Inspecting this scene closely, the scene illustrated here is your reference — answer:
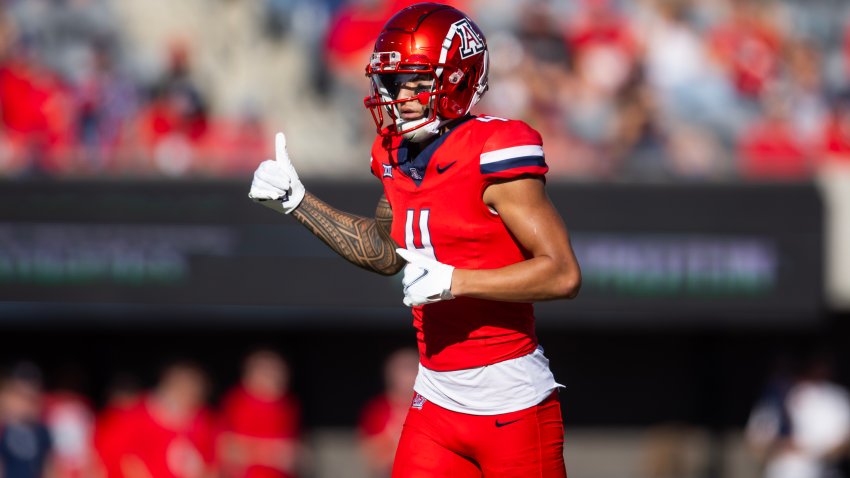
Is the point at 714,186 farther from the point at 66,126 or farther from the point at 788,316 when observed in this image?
the point at 66,126

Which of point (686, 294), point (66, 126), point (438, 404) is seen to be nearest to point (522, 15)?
point (686, 294)

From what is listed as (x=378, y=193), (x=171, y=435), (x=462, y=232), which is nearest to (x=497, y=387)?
(x=462, y=232)

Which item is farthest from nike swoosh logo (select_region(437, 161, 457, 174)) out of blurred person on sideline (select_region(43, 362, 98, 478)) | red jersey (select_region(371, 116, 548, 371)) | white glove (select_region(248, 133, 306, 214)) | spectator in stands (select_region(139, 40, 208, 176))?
blurred person on sideline (select_region(43, 362, 98, 478))

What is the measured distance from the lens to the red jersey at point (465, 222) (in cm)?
389

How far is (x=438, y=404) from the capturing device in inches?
164

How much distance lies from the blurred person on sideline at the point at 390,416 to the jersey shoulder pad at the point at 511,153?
563 centimetres

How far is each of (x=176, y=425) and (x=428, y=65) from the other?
570 centimetres

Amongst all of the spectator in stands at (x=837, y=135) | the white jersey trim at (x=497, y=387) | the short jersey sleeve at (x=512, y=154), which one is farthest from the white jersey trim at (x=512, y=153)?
the spectator in stands at (x=837, y=135)

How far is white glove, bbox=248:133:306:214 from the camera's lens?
4.36m

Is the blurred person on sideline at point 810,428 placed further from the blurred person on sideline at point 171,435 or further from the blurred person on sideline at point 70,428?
the blurred person on sideline at point 70,428

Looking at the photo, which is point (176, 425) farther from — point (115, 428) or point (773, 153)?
point (773, 153)

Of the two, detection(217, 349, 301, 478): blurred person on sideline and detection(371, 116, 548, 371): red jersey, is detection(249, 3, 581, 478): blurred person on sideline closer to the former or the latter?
detection(371, 116, 548, 371): red jersey

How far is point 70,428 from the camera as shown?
32.5 feet

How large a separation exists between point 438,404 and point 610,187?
5.52 metres
